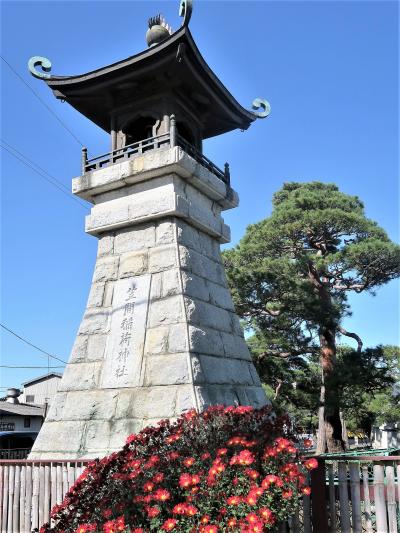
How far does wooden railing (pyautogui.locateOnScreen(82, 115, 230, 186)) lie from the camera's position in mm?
7777

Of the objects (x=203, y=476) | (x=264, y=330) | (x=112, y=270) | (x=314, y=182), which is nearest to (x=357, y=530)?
(x=203, y=476)

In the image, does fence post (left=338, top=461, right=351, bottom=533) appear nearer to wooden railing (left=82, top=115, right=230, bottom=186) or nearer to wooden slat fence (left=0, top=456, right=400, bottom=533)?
wooden slat fence (left=0, top=456, right=400, bottom=533)

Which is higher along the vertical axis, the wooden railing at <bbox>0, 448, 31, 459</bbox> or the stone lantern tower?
the stone lantern tower

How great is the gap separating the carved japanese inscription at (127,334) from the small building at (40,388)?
3267cm

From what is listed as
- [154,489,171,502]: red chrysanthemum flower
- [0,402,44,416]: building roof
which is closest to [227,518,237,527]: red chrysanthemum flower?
[154,489,171,502]: red chrysanthemum flower

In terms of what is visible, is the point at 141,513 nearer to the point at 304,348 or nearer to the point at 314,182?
the point at 304,348

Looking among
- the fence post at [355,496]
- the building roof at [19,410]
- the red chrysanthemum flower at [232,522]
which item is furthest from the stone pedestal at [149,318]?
the building roof at [19,410]

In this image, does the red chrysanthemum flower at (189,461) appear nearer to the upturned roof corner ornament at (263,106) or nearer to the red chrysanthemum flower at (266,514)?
the red chrysanthemum flower at (266,514)

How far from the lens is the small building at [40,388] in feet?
123

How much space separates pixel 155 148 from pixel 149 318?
9.71ft

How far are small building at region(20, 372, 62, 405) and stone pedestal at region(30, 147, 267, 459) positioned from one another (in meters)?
32.3

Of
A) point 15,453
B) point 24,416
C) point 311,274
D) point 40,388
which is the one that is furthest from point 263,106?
point 40,388

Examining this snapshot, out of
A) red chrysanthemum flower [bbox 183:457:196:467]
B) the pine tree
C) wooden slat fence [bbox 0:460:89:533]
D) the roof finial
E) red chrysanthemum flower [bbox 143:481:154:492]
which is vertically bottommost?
wooden slat fence [bbox 0:460:89:533]

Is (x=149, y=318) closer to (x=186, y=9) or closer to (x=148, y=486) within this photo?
(x=148, y=486)
